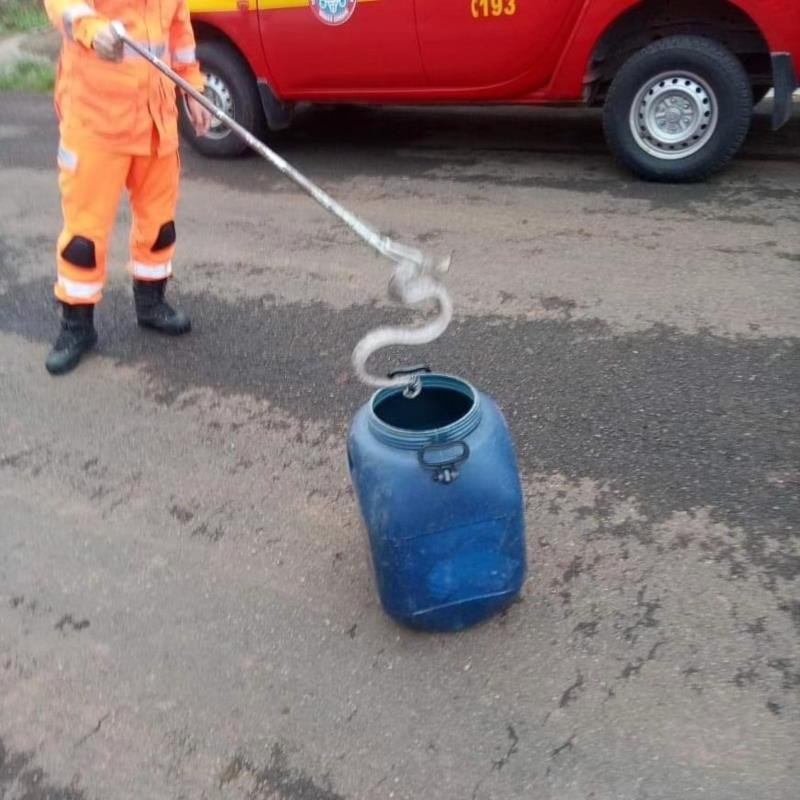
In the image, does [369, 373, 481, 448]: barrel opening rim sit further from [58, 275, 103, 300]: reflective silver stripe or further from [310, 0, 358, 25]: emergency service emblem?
[310, 0, 358, 25]: emergency service emblem

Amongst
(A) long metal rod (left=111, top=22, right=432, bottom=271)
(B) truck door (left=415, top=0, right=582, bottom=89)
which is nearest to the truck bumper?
(B) truck door (left=415, top=0, right=582, bottom=89)

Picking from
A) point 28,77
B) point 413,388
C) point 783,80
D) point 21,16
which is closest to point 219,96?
point 783,80

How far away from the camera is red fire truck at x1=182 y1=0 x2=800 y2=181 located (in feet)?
16.9

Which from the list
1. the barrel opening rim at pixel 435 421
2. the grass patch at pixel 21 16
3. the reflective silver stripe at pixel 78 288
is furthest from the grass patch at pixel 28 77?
the barrel opening rim at pixel 435 421

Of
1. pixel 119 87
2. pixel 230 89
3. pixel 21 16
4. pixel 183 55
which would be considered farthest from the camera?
pixel 21 16

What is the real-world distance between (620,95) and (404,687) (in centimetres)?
400

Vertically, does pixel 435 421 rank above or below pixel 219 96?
above

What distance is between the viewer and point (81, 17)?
129 inches

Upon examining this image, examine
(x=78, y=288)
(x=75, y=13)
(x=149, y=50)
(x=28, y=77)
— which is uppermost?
(x=75, y=13)

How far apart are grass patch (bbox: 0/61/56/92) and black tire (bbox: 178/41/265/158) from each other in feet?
12.2

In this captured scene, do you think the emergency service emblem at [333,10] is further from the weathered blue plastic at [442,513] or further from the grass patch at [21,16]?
the grass patch at [21,16]

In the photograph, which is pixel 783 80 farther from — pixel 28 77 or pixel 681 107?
pixel 28 77

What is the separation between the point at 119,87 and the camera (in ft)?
11.7

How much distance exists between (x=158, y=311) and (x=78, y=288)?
0.45 meters
